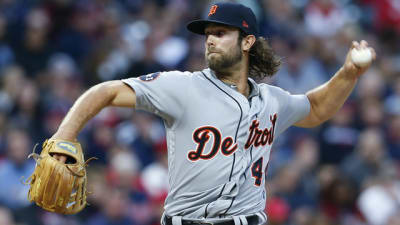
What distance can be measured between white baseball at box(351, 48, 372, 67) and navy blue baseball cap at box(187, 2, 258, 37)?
600mm

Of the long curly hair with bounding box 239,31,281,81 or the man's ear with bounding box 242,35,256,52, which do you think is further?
the long curly hair with bounding box 239,31,281,81

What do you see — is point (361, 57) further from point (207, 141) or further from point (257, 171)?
point (207, 141)

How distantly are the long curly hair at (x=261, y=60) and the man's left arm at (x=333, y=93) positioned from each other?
32 cm

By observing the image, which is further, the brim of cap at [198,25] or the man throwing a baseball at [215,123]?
the brim of cap at [198,25]

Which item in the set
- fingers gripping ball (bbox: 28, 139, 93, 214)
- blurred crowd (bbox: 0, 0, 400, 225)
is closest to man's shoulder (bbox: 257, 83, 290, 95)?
fingers gripping ball (bbox: 28, 139, 93, 214)

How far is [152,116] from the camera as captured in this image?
810 cm

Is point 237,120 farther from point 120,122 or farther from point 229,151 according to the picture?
point 120,122

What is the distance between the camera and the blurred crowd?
7117 mm

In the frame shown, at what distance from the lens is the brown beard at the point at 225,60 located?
3.85 metres

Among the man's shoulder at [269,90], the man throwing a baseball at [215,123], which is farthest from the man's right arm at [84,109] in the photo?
the man's shoulder at [269,90]

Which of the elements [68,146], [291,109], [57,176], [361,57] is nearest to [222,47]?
[291,109]

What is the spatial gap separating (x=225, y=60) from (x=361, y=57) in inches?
31.7

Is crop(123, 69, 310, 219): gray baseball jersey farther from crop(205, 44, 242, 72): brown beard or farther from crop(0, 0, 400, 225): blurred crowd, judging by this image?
crop(0, 0, 400, 225): blurred crowd

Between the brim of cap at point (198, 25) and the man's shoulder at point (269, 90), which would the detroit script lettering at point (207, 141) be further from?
the brim of cap at point (198, 25)
